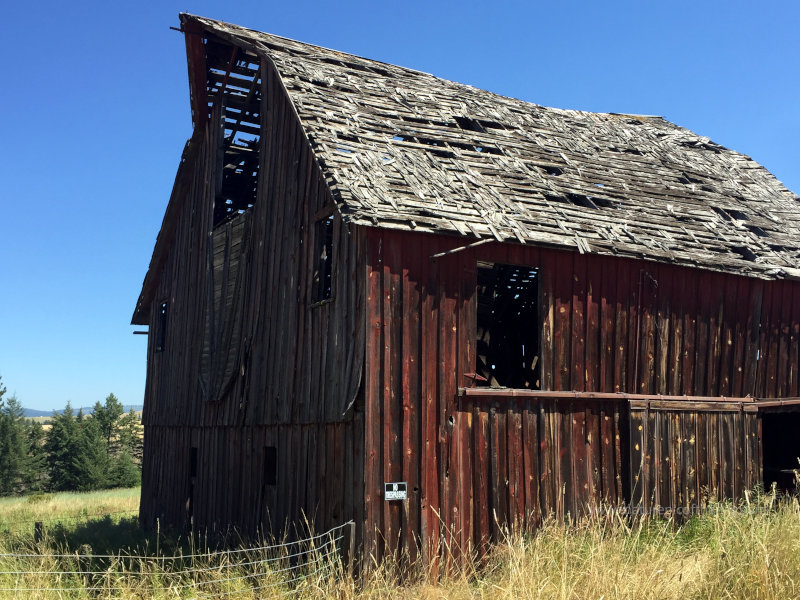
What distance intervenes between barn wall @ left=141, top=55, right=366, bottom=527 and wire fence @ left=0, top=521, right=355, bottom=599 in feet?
3.02

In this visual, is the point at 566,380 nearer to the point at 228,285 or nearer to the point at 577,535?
the point at 577,535

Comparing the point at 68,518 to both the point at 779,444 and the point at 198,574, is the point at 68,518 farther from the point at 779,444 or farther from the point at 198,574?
the point at 779,444

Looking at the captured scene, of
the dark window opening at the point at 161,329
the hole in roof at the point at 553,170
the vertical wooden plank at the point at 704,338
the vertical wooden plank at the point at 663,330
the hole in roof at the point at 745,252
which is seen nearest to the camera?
the vertical wooden plank at the point at 663,330

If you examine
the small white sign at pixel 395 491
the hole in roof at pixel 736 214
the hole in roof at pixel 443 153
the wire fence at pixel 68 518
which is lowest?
the wire fence at pixel 68 518

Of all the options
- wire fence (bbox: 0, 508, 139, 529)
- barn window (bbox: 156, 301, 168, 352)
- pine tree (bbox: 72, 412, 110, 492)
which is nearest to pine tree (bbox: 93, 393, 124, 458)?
pine tree (bbox: 72, 412, 110, 492)

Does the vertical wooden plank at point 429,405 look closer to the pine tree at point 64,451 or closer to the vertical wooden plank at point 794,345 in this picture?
the vertical wooden plank at point 794,345

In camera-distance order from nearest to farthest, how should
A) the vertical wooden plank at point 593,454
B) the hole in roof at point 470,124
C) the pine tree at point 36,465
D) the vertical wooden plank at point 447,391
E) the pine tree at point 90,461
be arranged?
the vertical wooden plank at point 447,391, the vertical wooden plank at point 593,454, the hole in roof at point 470,124, the pine tree at point 90,461, the pine tree at point 36,465

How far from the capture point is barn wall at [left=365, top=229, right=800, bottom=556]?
428 inches

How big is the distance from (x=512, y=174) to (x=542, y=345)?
3.23m

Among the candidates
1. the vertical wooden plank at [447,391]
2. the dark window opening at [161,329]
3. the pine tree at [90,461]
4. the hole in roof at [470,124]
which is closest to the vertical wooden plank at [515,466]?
the vertical wooden plank at [447,391]

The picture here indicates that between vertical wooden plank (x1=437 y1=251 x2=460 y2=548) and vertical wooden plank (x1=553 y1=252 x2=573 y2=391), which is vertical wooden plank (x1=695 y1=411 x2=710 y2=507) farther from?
vertical wooden plank (x1=437 y1=251 x2=460 y2=548)

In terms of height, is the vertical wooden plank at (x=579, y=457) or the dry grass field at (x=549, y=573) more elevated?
Answer: the vertical wooden plank at (x=579, y=457)

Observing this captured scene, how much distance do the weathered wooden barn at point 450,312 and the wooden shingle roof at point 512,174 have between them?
0.20 ft

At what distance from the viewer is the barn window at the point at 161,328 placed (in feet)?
65.8
